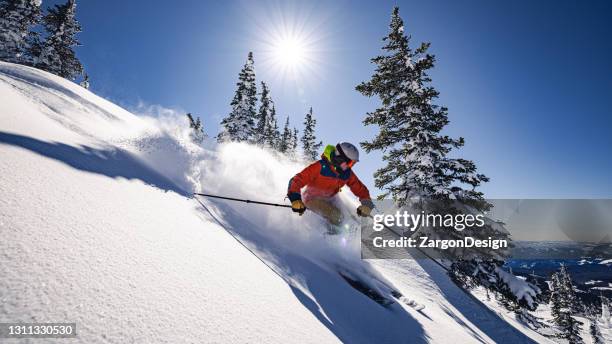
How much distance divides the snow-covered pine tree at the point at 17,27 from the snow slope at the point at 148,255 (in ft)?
104

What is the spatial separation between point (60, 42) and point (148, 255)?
137 ft

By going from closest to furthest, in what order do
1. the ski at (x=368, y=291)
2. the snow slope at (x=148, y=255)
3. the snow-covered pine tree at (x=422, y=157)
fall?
1. the snow slope at (x=148, y=255)
2. the ski at (x=368, y=291)
3. the snow-covered pine tree at (x=422, y=157)

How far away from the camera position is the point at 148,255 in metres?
2.70

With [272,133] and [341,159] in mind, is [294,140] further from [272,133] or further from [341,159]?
[341,159]

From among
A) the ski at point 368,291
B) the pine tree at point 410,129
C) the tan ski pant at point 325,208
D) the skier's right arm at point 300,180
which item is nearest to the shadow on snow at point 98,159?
the skier's right arm at point 300,180

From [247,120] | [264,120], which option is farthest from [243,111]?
[264,120]

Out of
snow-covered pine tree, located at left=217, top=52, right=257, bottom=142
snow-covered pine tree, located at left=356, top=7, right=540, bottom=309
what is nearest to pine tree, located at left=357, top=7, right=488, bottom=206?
snow-covered pine tree, located at left=356, top=7, right=540, bottom=309

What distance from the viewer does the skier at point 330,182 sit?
6711 millimetres

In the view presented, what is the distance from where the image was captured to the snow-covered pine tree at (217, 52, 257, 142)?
3553 cm

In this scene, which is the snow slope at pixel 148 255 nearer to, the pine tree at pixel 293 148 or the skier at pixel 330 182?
the skier at pixel 330 182

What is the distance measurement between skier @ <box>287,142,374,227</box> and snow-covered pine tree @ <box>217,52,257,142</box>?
29191 millimetres

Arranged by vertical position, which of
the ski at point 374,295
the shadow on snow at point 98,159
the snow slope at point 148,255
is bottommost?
the ski at point 374,295

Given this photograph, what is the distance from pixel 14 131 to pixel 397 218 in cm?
1337

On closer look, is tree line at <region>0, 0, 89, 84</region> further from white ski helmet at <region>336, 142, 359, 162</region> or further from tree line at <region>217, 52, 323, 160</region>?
white ski helmet at <region>336, 142, 359, 162</region>
